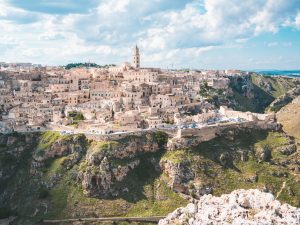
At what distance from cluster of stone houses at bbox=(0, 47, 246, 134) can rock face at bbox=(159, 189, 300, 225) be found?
138ft

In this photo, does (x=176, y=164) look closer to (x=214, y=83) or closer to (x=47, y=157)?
(x=47, y=157)

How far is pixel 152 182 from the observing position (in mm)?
84750

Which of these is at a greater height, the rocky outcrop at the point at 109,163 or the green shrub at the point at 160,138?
the green shrub at the point at 160,138

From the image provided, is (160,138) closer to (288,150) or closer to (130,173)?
(130,173)

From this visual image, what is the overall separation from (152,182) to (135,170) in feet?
11.9

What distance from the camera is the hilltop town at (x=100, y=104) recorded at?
93.4 meters

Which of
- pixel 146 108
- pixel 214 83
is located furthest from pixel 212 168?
pixel 214 83

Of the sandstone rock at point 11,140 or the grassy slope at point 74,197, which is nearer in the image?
the grassy slope at point 74,197

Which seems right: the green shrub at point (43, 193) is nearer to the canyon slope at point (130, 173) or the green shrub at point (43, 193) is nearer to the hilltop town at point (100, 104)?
the canyon slope at point (130, 173)

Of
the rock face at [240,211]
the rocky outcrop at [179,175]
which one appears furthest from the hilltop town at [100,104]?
the rock face at [240,211]

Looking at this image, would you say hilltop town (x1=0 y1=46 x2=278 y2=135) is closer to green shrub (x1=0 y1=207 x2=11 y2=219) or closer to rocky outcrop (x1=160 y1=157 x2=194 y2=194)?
Result: rocky outcrop (x1=160 y1=157 x2=194 y2=194)

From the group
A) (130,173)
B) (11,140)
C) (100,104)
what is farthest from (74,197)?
(100,104)

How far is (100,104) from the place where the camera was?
10788 cm

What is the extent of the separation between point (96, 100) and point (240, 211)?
237 feet
